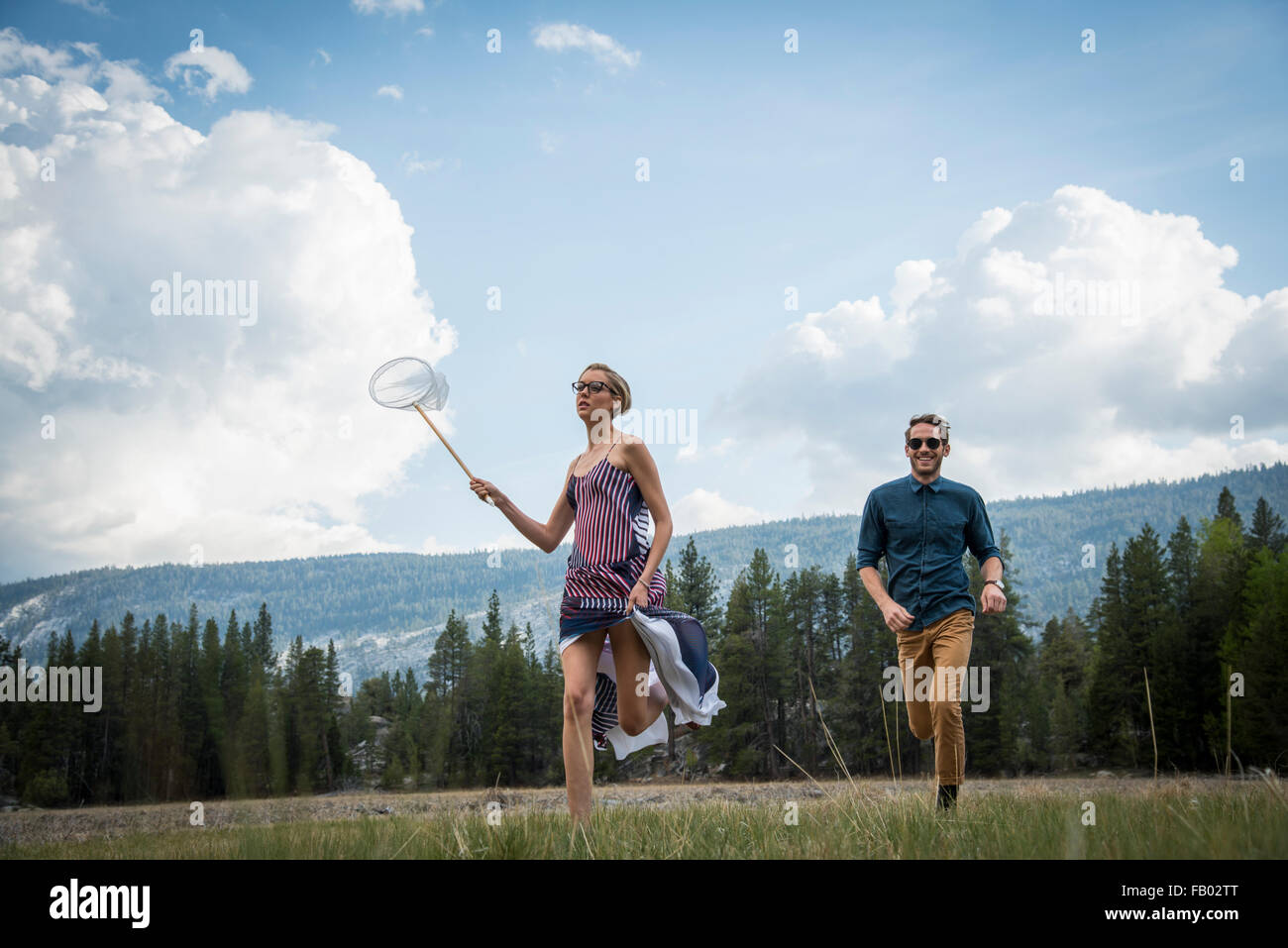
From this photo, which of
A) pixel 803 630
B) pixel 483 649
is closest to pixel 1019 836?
pixel 803 630

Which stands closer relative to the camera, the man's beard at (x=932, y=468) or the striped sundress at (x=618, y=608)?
the striped sundress at (x=618, y=608)

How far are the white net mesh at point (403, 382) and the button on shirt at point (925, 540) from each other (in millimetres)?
3310

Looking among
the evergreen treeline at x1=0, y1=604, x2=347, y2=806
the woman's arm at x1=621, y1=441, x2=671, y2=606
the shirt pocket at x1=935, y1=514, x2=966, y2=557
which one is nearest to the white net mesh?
the woman's arm at x1=621, y1=441, x2=671, y2=606

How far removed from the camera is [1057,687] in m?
55.4

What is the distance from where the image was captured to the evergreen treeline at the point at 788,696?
47188mm

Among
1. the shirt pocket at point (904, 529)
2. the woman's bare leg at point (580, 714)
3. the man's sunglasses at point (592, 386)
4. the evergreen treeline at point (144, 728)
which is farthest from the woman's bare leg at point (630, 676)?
the evergreen treeline at point (144, 728)

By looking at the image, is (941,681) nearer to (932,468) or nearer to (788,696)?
(932,468)

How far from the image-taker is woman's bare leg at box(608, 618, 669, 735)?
555 cm

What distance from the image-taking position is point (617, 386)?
18.7 ft

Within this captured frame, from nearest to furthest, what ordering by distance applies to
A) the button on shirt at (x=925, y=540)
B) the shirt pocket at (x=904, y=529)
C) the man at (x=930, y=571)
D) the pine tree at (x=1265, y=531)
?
the man at (x=930, y=571), the button on shirt at (x=925, y=540), the shirt pocket at (x=904, y=529), the pine tree at (x=1265, y=531)

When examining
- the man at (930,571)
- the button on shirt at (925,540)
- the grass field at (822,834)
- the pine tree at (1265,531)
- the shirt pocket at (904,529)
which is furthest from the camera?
the pine tree at (1265,531)

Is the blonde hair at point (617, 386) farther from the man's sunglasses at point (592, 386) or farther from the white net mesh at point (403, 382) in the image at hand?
the white net mesh at point (403, 382)
